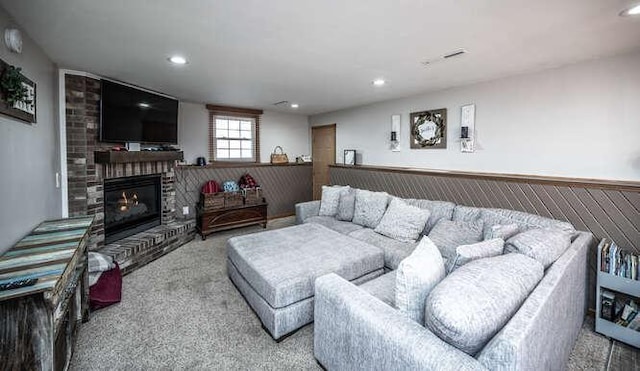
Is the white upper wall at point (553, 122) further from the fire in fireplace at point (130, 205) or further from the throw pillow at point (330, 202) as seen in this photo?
the fire in fireplace at point (130, 205)

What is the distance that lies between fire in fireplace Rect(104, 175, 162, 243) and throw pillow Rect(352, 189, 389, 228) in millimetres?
3060

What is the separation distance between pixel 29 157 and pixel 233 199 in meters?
2.80

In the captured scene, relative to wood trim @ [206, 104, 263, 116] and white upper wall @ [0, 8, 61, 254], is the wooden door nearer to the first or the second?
wood trim @ [206, 104, 263, 116]

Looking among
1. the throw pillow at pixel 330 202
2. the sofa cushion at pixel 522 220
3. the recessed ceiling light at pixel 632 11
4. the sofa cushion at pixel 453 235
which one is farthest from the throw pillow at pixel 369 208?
the recessed ceiling light at pixel 632 11

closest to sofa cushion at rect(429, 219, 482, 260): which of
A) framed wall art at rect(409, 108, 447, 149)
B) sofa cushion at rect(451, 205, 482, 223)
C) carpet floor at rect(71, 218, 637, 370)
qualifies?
sofa cushion at rect(451, 205, 482, 223)

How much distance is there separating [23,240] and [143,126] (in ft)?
7.35

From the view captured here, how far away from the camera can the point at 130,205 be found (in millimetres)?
3902

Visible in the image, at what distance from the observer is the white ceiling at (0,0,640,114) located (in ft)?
5.66

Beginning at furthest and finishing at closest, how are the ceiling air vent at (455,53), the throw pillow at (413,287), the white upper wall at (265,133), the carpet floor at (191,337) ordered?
the white upper wall at (265,133) → the ceiling air vent at (455,53) → the carpet floor at (191,337) → the throw pillow at (413,287)

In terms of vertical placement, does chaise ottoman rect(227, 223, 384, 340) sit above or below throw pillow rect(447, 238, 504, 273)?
below

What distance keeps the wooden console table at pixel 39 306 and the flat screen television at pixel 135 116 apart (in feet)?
5.95

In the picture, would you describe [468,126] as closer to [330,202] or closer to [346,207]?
[346,207]

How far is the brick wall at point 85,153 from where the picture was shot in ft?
9.80

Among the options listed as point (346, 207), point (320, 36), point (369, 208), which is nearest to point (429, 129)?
point (369, 208)
